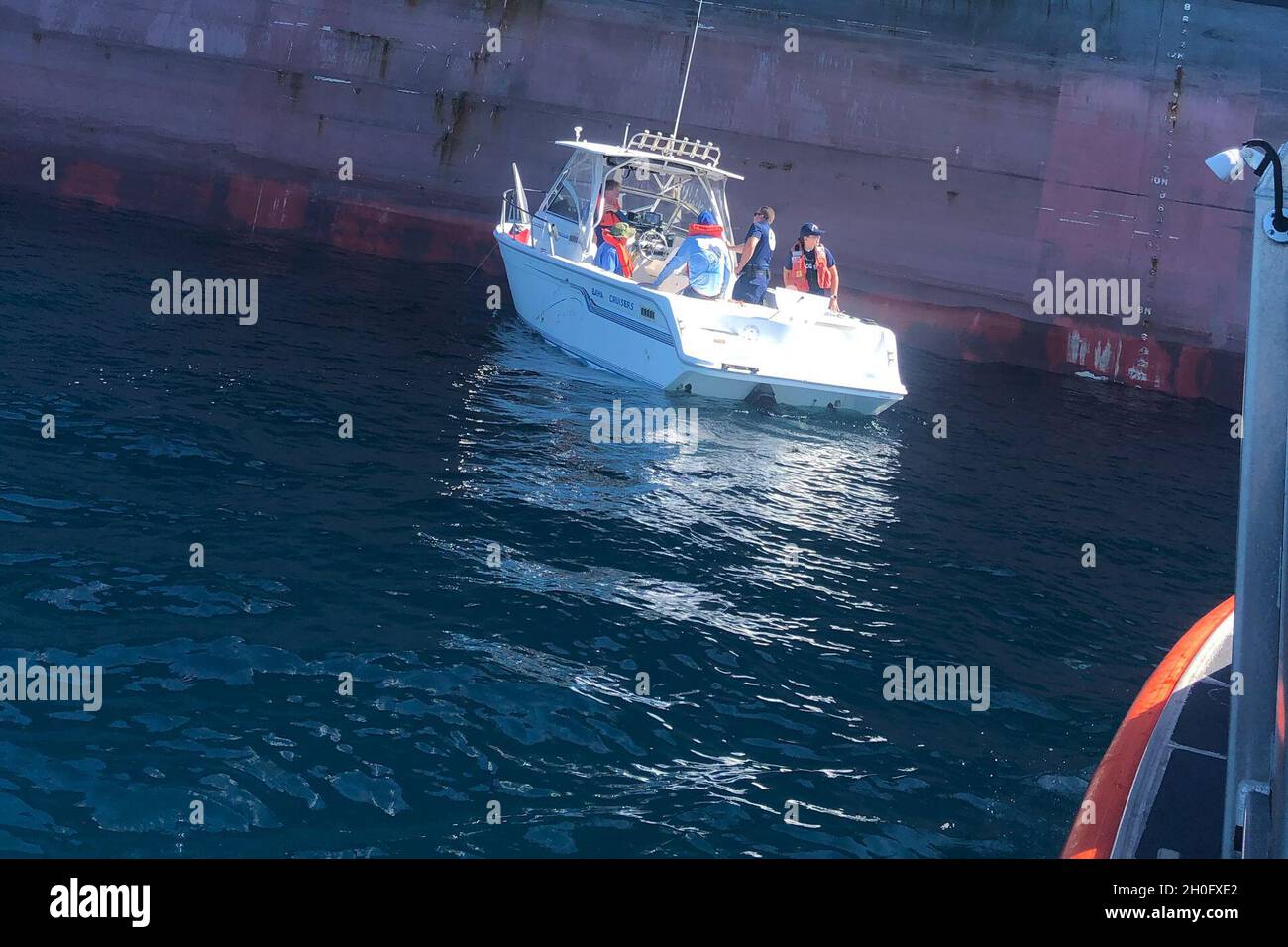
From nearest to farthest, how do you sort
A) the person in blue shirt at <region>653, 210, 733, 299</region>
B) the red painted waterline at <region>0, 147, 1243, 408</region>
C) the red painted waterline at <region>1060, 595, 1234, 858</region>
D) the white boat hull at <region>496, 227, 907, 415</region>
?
the red painted waterline at <region>1060, 595, 1234, 858</region>
the white boat hull at <region>496, 227, 907, 415</region>
the person in blue shirt at <region>653, 210, 733, 299</region>
the red painted waterline at <region>0, 147, 1243, 408</region>

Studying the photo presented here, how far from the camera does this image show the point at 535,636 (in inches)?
253

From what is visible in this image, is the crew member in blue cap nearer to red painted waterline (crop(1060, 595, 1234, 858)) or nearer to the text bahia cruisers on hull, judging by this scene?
the text bahia cruisers on hull

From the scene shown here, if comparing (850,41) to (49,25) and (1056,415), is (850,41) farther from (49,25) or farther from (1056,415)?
(49,25)

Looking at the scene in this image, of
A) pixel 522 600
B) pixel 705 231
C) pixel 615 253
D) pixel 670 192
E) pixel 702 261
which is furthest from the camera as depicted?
pixel 670 192

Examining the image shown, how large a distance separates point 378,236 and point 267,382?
8269 millimetres

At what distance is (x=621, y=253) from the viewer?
12.8 metres

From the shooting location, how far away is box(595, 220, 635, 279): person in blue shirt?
42.0 feet

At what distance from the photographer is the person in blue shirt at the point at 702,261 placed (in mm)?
12094

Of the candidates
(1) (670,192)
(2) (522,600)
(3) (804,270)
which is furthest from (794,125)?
(2) (522,600)

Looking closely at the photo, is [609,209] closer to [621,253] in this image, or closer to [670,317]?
[621,253]

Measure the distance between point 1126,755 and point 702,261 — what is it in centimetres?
838

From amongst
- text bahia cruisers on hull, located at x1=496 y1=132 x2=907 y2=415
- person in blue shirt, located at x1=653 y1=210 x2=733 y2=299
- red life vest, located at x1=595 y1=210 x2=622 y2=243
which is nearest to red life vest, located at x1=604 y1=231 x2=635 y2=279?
red life vest, located at x1=595 y1=210 x2=622 y2=243

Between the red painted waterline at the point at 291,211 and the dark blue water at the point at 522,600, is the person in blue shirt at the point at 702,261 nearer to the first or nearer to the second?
the dark blue water at the point at 522,600

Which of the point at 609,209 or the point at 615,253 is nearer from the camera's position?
the point at 615,253
